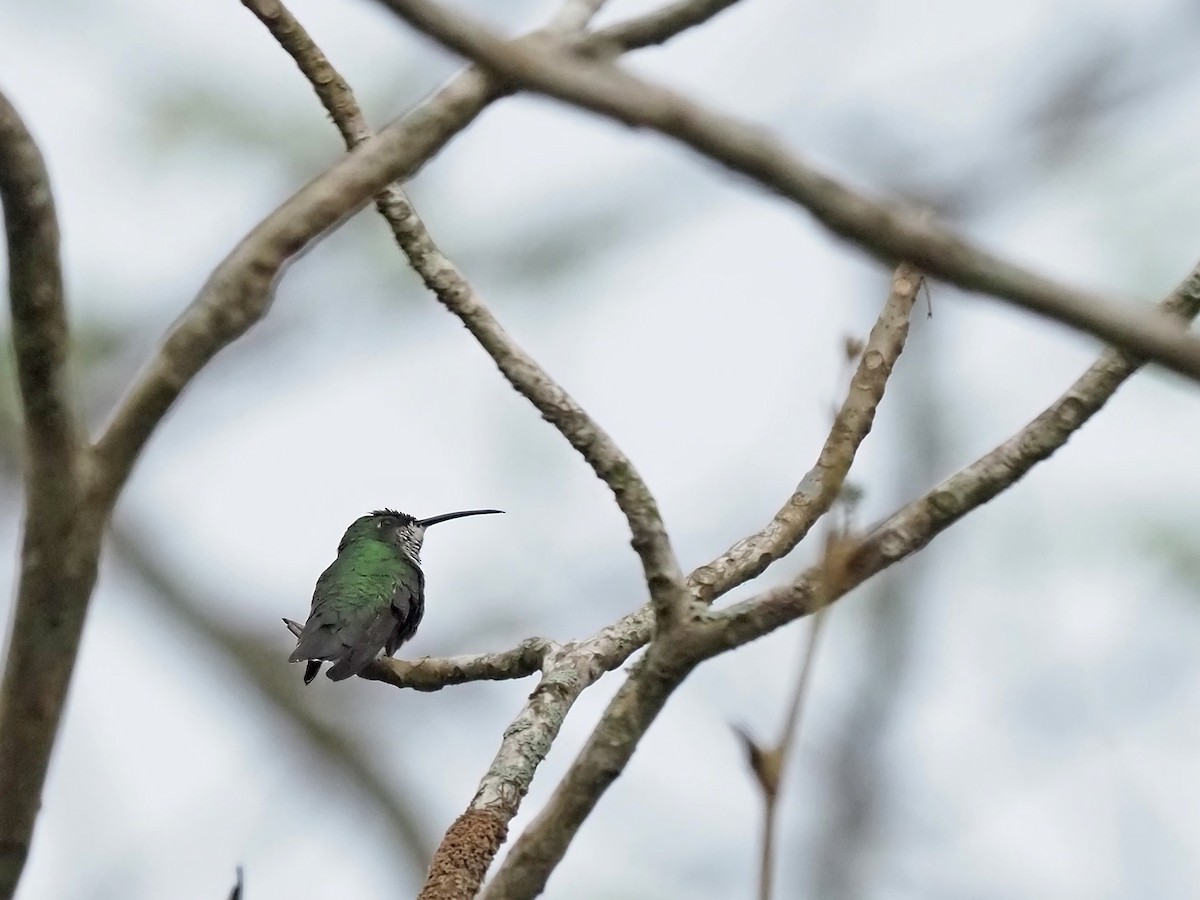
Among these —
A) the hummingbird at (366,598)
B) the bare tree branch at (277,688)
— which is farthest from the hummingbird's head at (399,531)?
the bare tree branch at (277,688)

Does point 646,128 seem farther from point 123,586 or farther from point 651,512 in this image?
point 123,586

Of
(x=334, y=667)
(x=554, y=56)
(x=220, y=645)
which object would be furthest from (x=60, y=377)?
(x=220, y=645)

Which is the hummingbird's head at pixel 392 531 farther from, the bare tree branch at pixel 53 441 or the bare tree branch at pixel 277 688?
the bare tree branch at pixel 53 441

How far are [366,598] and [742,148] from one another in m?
6.42

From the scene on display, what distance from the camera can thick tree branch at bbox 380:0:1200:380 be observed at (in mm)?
1794

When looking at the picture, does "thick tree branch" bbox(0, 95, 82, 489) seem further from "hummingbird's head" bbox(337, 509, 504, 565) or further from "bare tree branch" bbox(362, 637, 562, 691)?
"hummingbird's head" bbox(337, 509, 504, 565)

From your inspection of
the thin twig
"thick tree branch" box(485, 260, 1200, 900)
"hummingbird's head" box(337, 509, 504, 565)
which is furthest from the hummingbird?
the thin twig

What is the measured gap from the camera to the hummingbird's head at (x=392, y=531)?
9586 millimetres

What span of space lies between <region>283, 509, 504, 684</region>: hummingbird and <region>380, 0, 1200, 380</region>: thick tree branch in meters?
4.91

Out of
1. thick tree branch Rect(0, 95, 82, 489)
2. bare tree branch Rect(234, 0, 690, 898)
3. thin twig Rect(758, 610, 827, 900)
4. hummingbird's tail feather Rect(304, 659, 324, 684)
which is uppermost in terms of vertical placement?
hummingbird's tail feather Rect(304, 659, 324, 684)

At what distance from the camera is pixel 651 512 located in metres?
3.15

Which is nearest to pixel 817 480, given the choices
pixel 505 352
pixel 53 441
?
pixel 505 352

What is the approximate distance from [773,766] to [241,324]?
1.11 metres

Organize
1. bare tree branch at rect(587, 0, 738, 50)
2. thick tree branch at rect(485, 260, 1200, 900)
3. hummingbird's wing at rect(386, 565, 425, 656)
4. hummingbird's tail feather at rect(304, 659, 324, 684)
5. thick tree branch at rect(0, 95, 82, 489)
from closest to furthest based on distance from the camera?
1. thick tree branch at rect(0, 95, 82, 489)
2. thick tree branch at rect(485, 260, 1200, 900)
3. bare tree branch at rect(587, 0, 738, 50)
4. hummingbird's tail feather at rect(304, 659, 324, 684)
5. hummingbird's wing at rect(386, 565, 425, 656)
